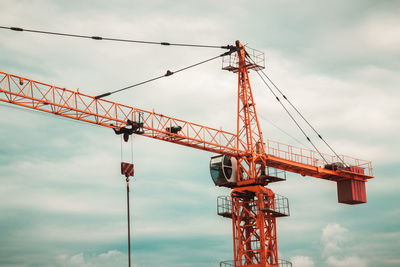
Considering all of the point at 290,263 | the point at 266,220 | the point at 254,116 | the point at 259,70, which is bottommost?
the point at 290,263

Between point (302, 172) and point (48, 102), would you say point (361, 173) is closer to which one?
point (302, 172)

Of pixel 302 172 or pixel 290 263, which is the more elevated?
pixel 302 172

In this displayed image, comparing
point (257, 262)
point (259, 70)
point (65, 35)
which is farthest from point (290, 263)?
point (65, 35)

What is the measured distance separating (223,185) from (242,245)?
22.5ft

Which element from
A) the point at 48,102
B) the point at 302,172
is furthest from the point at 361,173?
the point at 48,102

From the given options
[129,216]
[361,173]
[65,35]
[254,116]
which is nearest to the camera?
[129,216]

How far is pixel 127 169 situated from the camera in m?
→ 51.5

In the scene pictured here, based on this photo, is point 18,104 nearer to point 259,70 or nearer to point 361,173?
point 259,70

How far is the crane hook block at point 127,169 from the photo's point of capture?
5119 cm

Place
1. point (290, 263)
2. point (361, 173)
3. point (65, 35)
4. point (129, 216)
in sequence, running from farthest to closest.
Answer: point (361, 173) < point (290, 263) < point (65, 35) < point (129, 216)

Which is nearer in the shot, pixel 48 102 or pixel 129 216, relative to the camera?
pixel 129 216

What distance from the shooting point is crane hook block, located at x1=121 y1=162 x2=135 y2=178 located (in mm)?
51188

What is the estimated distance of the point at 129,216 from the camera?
4744 centimetres

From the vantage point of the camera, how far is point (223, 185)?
73.6m
